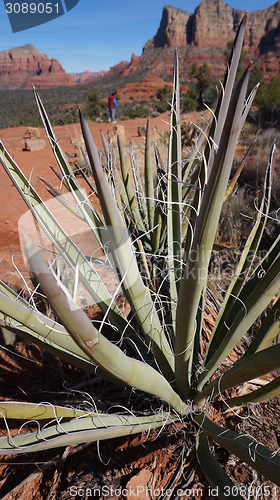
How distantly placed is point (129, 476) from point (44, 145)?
10.6m

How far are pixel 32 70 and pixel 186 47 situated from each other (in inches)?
1789

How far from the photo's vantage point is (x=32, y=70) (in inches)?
3578

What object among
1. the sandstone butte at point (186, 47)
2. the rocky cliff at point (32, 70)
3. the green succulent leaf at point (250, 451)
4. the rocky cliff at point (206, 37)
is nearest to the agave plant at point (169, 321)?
the green succulent leaf at point (250, 451)

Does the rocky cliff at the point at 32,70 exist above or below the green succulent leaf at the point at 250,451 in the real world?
above

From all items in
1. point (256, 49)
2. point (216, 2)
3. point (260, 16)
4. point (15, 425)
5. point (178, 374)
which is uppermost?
point (216, 2)

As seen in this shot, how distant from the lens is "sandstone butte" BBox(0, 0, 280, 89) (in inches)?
2608

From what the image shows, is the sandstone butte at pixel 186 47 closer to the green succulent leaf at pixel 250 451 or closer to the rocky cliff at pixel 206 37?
the rocky cliff at pixel 206 37

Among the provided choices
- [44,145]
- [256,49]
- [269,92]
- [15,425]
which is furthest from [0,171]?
[256,49]

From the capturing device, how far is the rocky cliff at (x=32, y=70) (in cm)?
7931

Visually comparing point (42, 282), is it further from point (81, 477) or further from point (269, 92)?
point (269, 92)

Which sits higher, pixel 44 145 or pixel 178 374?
pixel 44 145

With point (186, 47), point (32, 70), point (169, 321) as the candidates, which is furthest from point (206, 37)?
point (169, 321)

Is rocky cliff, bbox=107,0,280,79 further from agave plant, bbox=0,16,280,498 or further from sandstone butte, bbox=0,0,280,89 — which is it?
agave plant, bbox=0,16,280,498

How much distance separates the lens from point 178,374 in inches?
48.2
